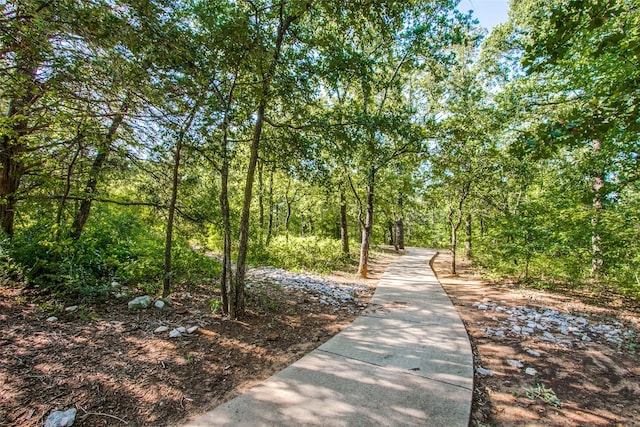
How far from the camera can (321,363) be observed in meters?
3.21

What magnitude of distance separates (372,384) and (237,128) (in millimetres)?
4206

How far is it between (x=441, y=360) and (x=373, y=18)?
4909 mm

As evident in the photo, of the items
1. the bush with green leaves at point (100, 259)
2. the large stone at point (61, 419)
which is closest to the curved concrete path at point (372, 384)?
the large stone at point (61, 419)

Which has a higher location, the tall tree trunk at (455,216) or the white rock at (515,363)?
the tall tree trunk at (455,216)

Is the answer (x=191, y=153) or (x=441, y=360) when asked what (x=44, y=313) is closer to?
(x=191, y=153)

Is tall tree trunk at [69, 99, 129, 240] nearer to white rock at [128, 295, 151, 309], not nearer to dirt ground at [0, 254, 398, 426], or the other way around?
dirt ground at [0, 254, 398, 426]

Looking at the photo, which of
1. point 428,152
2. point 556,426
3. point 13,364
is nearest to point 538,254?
point 428,152

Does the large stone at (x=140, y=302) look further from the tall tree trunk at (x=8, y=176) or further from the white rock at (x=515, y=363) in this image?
the white rock at (x=515, y=363)

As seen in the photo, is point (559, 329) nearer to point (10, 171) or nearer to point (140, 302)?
point (140, 302)

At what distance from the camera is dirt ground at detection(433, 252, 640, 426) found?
101 inches

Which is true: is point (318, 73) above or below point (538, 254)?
A: above

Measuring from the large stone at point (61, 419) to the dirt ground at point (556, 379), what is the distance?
3.42 meters

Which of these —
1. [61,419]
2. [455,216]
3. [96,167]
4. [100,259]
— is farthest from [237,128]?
[455,216]

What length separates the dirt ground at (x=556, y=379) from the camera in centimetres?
255
